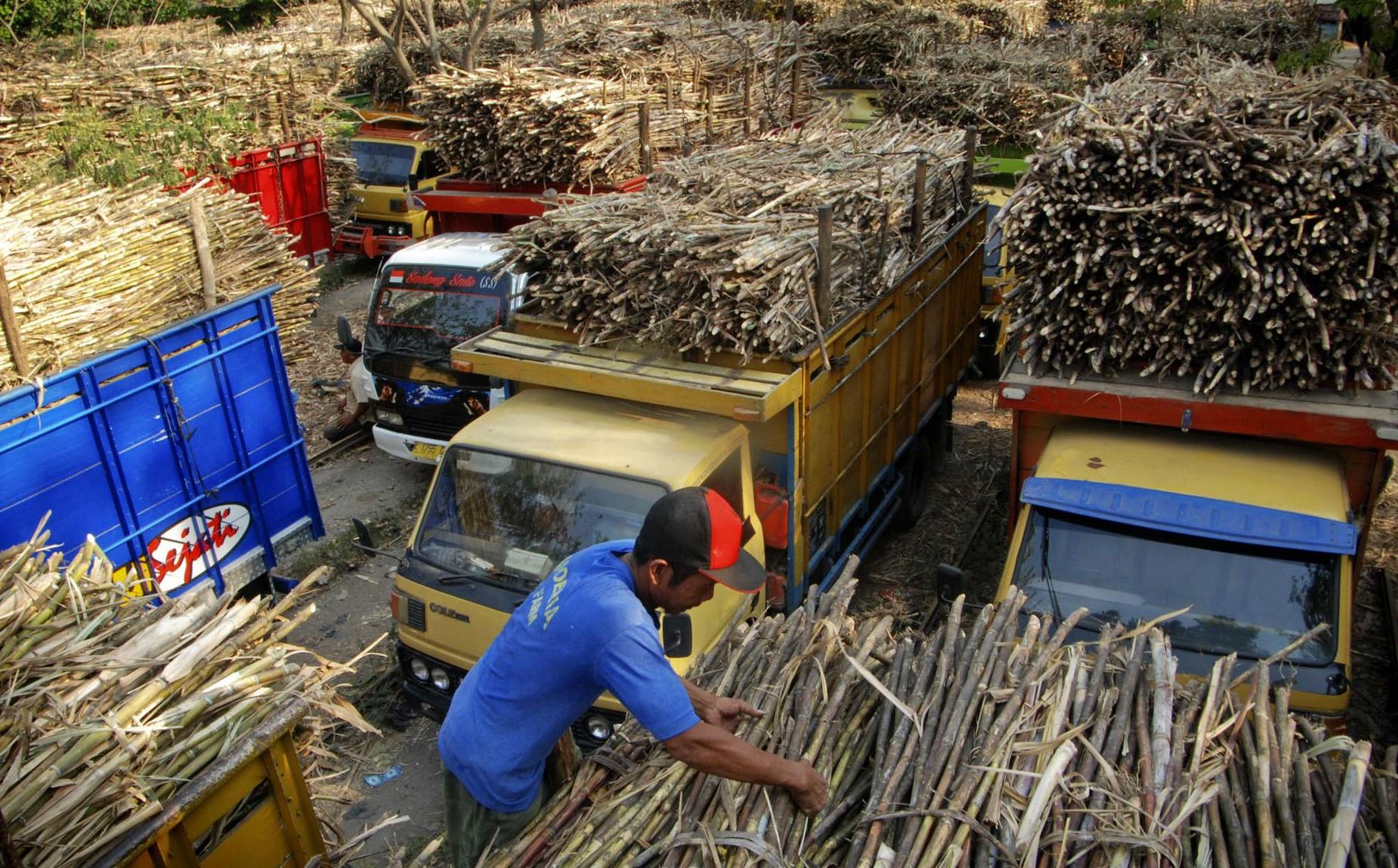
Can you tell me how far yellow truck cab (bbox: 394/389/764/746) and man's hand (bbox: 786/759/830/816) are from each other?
218cm

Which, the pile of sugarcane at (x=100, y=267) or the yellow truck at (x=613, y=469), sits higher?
the pile of sugarcane at (x=100, y=267)

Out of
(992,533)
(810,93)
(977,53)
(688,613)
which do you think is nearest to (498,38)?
(810,93)

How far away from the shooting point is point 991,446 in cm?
1105

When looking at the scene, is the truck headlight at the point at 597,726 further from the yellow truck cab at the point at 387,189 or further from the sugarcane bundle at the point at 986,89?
the yellow truck cab at the point at 387,189

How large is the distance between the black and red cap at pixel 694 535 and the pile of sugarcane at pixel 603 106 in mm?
8387

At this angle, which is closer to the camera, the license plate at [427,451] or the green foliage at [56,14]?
the license plate at [427,451]

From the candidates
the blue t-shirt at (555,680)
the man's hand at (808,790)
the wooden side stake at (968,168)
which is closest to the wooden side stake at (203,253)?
the blue t-shirt at (555,680)

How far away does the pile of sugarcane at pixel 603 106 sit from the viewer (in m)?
11.3

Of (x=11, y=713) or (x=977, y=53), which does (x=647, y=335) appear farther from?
(x=977, y=53)

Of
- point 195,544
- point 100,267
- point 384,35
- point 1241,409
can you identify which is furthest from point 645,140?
point 1241,409

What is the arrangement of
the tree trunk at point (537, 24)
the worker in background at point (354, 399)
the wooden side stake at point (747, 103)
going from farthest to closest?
the tree trunk at point (537, 24) → the wooden side stake at point (747, 103) → the worker in background at point (354, 399)

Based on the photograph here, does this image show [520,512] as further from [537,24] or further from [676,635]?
[537,24]

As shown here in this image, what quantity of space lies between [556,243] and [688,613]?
9.94 ft

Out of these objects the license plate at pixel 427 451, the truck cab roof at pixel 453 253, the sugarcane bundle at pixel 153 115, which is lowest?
the license plate at pixel 427 451
